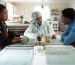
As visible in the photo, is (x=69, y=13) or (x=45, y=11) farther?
(x=45, y=11)

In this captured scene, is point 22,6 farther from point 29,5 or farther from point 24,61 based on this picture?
point 24,61

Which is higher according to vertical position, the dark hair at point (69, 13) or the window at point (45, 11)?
the window at point (45, 11)

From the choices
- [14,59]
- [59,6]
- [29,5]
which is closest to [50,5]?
[59,6]

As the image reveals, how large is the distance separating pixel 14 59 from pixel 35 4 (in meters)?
10.3

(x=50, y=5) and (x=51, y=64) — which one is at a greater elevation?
(x=50, y=5)

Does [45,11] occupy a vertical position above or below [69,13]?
above

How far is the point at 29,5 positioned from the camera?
11.4 m

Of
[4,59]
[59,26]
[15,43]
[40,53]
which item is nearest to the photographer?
[4,59]

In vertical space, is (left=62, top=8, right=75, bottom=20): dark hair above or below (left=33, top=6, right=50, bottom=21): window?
below

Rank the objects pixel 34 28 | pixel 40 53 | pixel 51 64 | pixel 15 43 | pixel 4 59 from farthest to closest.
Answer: pixel 34 28 < pixel 15 43 < pixel 40 53 < pixel 4 59 < pixel 51 64

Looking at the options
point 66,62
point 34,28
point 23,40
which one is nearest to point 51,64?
point 66,62

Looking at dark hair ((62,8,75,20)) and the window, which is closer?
dark hair ((62,8,75,20))

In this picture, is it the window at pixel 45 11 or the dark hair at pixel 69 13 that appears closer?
the dark hair at pixel 69 13

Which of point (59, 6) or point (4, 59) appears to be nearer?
point (4, 59)
